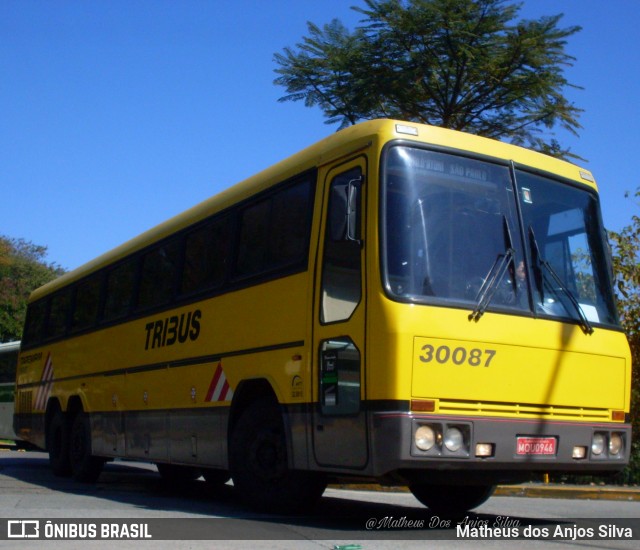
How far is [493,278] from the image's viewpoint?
7926mm

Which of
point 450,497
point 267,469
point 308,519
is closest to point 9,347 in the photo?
point 267,469

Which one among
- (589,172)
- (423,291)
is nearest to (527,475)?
(423,291)

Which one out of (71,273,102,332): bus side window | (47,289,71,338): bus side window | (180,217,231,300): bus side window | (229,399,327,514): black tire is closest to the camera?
(229,399,327,514): black tire

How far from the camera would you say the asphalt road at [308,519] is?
738 centimetres

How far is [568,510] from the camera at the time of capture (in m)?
11.5

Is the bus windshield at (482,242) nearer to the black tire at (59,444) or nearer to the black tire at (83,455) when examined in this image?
the black tire at (83,455)

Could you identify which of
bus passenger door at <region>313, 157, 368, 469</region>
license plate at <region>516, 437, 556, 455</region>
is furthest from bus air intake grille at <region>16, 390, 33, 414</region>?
license plate at <region>516, 437, 556, 455</region>

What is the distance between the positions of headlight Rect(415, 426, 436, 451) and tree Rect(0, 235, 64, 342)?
50140mm

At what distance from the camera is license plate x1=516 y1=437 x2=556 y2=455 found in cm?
771

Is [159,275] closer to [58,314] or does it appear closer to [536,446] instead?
[58,314]

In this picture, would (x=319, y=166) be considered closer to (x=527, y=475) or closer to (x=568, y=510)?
(x=527, y=475)

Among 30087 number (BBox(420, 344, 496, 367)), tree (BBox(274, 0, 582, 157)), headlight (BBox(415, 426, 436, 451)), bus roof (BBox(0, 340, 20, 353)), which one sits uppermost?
tree (BBox(274, 0, 582, 157))

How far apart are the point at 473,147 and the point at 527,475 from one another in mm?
2926

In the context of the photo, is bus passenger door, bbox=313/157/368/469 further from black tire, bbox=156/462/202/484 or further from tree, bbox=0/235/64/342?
tree, bbox=0/235/64/342
